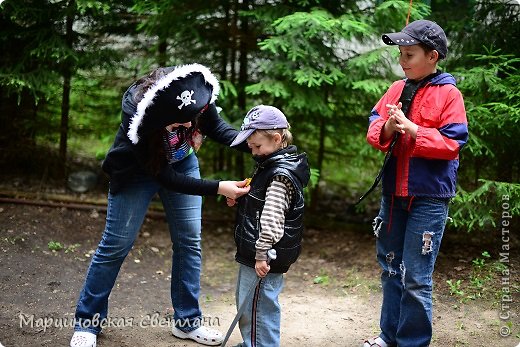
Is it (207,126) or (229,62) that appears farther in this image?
(229,62)

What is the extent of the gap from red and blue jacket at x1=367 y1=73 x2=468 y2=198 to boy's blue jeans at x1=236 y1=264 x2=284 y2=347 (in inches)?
34.8

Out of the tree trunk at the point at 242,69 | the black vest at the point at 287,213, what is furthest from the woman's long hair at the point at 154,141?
the tree trunk at the point at 242,69

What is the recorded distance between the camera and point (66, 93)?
6316 mm

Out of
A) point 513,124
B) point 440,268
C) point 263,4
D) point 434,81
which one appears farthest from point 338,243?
point 434,81

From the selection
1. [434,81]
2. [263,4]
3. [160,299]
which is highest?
[263,4]

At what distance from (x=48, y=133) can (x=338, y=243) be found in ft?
11.2

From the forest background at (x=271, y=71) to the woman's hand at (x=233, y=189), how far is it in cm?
201

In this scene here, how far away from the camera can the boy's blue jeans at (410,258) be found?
10.7 ft

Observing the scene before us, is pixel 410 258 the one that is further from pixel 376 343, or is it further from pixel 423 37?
pixel 423 37

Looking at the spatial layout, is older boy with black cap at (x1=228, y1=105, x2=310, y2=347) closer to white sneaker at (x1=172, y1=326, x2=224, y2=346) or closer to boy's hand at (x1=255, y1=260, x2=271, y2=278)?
boy's hand at (x1=255, y1=260, x2=271, y2=278)

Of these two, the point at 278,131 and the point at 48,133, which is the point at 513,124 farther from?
the point at 48,133

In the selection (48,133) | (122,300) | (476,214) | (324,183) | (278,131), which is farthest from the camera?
(324,183)

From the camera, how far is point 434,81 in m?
3.21

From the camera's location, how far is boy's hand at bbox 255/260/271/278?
10.0 feet
